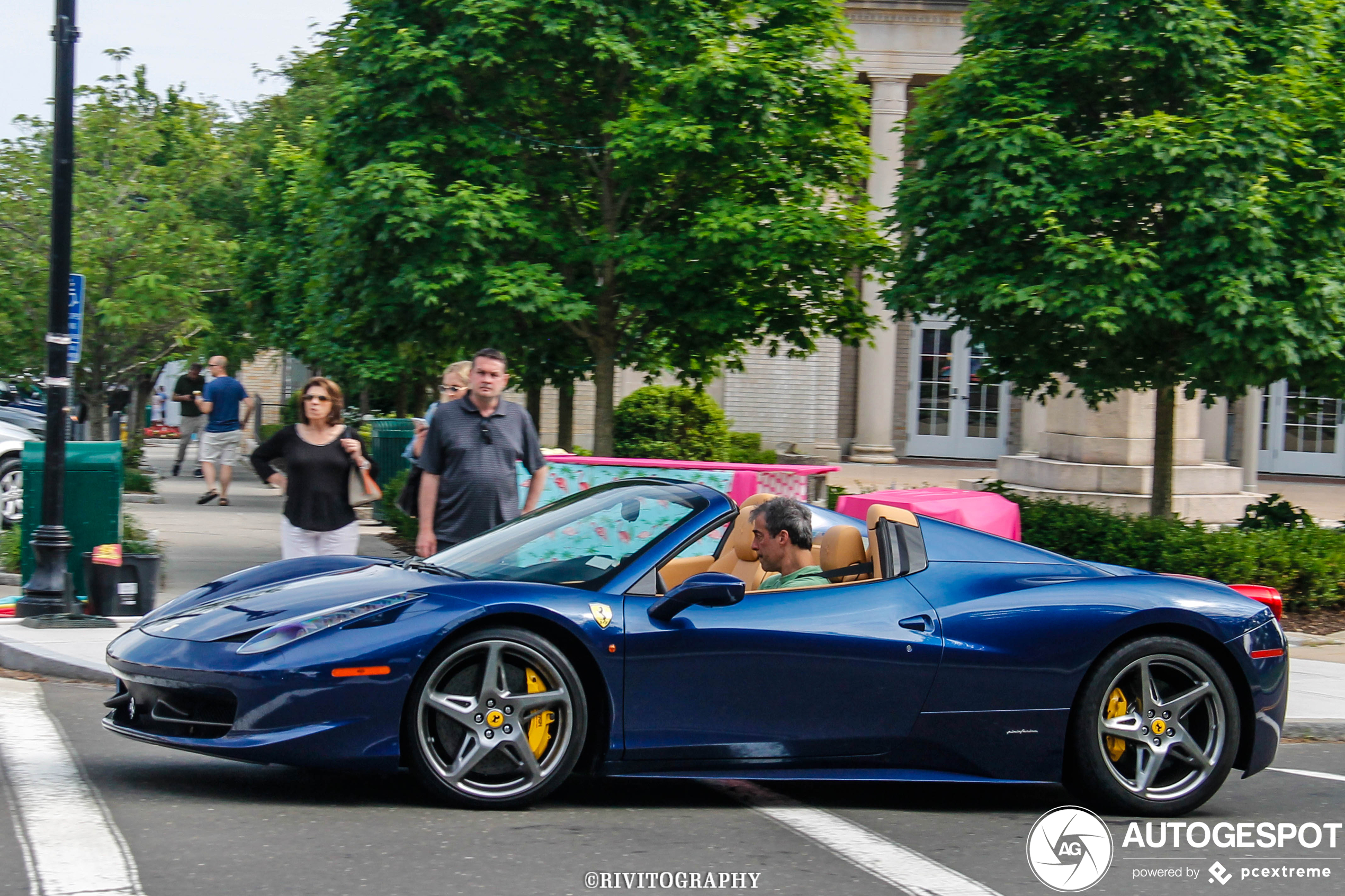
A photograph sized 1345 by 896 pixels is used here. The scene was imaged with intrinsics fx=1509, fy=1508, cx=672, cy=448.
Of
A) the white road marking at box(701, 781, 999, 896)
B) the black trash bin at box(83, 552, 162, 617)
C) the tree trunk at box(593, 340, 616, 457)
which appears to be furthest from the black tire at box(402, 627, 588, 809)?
the tree trunk at box(593, 340, 616, 457)

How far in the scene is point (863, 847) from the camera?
513cm

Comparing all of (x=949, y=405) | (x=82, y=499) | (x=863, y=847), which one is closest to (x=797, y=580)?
(x=863, y=847)

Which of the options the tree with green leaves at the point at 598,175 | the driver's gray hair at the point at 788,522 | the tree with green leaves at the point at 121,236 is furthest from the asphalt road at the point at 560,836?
the tree with green leaves at the point at 121,236

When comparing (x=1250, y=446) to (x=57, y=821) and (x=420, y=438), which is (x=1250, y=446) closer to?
(x=420, y=438)

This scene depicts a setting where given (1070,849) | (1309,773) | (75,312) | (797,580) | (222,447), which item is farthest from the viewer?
(222,447)

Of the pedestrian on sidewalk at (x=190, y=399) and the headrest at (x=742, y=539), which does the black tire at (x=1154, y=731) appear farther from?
the pedestrian on sidewalk at (x=190, y=399)

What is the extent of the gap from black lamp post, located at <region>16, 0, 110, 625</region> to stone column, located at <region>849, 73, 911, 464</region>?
17.5 meters

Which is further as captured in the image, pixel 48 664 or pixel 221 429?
pixel 221 429

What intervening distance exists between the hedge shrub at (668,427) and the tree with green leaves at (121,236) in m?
5.31

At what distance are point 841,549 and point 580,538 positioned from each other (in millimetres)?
1034

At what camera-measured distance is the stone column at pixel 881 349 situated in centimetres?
2564

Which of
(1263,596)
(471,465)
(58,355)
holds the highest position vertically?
(58,355)

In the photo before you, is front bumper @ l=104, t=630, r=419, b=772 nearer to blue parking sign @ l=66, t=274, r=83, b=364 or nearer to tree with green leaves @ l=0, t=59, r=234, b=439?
blue parking sign @ l=66, t=274, r=83, b=364

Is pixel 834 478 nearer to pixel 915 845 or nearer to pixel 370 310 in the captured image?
pixel 370 310
